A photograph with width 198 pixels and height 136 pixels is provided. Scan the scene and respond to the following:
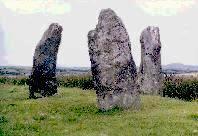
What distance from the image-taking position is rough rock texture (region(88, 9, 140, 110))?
1101 inches

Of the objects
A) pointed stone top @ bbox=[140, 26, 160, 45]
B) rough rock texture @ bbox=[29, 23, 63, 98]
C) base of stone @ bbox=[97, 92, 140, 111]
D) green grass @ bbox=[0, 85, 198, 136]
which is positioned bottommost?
green grass @ bbox=[0, 85, 198, 136]

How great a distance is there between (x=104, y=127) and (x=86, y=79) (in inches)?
1145

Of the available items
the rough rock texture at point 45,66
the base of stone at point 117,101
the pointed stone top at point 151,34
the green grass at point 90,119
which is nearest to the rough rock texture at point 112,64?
the base of stone at point 117,101

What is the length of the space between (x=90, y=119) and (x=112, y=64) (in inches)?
165

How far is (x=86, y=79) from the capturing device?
169 feet

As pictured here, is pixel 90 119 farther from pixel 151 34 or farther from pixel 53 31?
pixel 151 34

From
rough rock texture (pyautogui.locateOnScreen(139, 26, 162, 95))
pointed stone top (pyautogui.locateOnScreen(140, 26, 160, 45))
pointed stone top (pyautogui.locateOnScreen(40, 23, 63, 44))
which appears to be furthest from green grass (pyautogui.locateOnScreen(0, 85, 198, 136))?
pointed stone top (pyautogui.locateOnScreen(140, 26, 160, 45))

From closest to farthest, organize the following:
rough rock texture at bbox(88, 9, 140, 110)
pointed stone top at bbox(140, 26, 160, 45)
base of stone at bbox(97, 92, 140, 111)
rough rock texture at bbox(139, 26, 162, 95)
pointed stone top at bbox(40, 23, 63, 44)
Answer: base of stone at bbox(97, 92, 140, 111) → rough rock texture at bbox(88, 9, 140, 110) → pointed stone top at bbox(40, 23, 63, 44) → rough rock texture at bbox(139, 26, 162, 95) → pointed stone top at bbox(140, 26, 160, 45)

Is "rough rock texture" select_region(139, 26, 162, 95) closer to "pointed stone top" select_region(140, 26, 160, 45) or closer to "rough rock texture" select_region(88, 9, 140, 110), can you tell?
"pointed stone top" select_region(140, 26, 160, 45)

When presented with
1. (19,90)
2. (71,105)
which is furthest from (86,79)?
(71,105)

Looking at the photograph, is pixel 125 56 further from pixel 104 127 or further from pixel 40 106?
pixel 104 127

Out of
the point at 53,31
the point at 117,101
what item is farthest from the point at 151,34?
the point at 117,101

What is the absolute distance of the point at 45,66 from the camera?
3628cm

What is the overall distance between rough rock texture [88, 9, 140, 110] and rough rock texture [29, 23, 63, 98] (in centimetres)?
769
